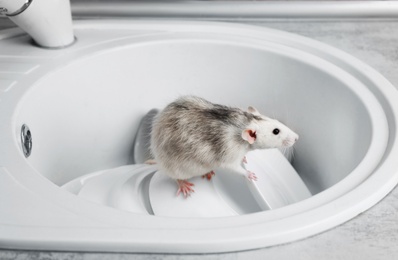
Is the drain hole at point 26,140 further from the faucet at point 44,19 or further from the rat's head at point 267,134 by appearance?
the rat's head at point 267,134

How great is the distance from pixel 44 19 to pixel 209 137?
14.6 inches

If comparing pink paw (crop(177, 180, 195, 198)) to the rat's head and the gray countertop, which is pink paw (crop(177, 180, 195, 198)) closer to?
the rat's head

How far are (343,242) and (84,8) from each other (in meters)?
0.75

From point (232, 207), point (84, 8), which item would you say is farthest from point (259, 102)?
point (84, 8)

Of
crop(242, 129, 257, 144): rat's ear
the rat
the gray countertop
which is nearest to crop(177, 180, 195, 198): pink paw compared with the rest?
the rat

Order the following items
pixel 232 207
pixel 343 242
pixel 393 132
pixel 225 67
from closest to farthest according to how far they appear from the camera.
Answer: pixel 343 242 < pixel 393 132 < pixel 232 207 < pixel 225 67

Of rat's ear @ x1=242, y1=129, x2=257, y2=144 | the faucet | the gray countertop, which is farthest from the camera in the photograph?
the faucet

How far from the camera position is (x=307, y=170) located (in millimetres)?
1039

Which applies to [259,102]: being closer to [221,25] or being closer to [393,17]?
[221,25]

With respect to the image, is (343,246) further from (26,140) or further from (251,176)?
(26,140)

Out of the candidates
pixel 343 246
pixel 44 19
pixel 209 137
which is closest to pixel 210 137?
pixel 209 137

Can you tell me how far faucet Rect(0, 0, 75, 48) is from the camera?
36.6 inches

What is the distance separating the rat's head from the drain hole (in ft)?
1.07

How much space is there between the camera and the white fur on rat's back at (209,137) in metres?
0.84
